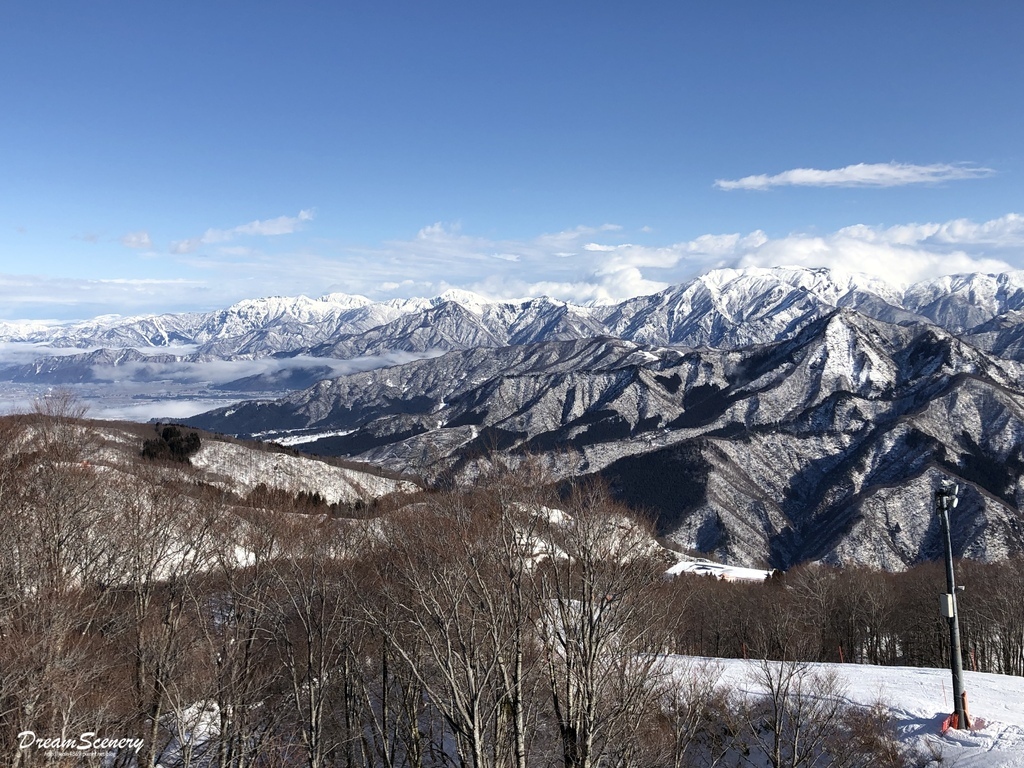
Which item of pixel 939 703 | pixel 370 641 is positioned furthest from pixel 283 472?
pixel 939 703

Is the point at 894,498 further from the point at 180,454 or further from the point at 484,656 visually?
the point at 484,656

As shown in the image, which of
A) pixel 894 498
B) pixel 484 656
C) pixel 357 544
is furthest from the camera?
pixel 894 498

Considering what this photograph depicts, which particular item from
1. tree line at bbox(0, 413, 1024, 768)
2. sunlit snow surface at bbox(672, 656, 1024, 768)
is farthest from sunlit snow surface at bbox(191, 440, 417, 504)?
sunlit snow surface at bbox(672, 656, 1024, 768)

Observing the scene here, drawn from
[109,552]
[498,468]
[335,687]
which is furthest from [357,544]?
[498,468]

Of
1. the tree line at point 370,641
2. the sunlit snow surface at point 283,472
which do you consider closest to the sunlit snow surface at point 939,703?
the tree line at point 370,641

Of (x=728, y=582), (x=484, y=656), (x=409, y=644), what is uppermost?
(x=484, y=656)

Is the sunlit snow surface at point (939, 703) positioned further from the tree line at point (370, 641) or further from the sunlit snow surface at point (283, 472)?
the sunlit snow surface at point (283, 472)
